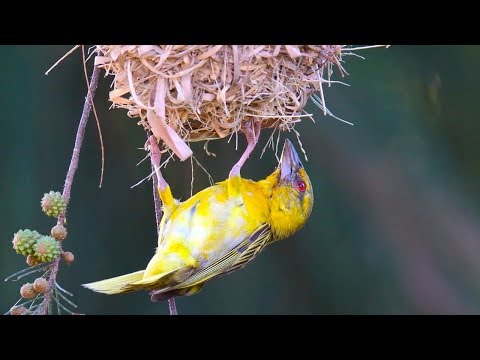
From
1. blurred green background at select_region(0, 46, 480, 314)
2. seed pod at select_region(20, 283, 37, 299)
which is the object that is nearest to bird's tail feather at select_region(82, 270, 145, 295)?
seed pod at select_region(20, 283, 37, 299)

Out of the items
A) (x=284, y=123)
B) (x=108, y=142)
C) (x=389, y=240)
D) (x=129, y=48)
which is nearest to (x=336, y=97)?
(x=389, y=240)

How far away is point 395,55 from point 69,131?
176 centimetres

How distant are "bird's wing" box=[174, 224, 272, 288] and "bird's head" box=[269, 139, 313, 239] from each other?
6cm

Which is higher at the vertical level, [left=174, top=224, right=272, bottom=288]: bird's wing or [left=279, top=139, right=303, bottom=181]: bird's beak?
[left=279, top=139, right=303, bottom=181]: bird's beak

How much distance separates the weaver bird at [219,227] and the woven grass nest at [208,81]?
1.17 feet

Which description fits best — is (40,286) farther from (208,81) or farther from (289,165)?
(289,165)

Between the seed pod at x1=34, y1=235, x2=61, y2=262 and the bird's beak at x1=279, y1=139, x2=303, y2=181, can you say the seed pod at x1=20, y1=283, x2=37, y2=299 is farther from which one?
the bird's beak at x1=279, y1=139, x2=303, y2=181

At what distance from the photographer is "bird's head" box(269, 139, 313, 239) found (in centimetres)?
286

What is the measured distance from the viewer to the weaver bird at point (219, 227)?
105 inches

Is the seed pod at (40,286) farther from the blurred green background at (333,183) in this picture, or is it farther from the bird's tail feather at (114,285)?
the blurred green background at (333,183)

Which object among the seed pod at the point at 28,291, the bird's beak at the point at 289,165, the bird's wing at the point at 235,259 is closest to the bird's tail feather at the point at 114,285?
the bird's wing at the point at 235,259

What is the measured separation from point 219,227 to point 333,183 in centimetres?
190

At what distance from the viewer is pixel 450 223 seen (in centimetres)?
446

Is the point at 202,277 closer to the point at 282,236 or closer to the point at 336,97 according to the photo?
the point at 282,236
